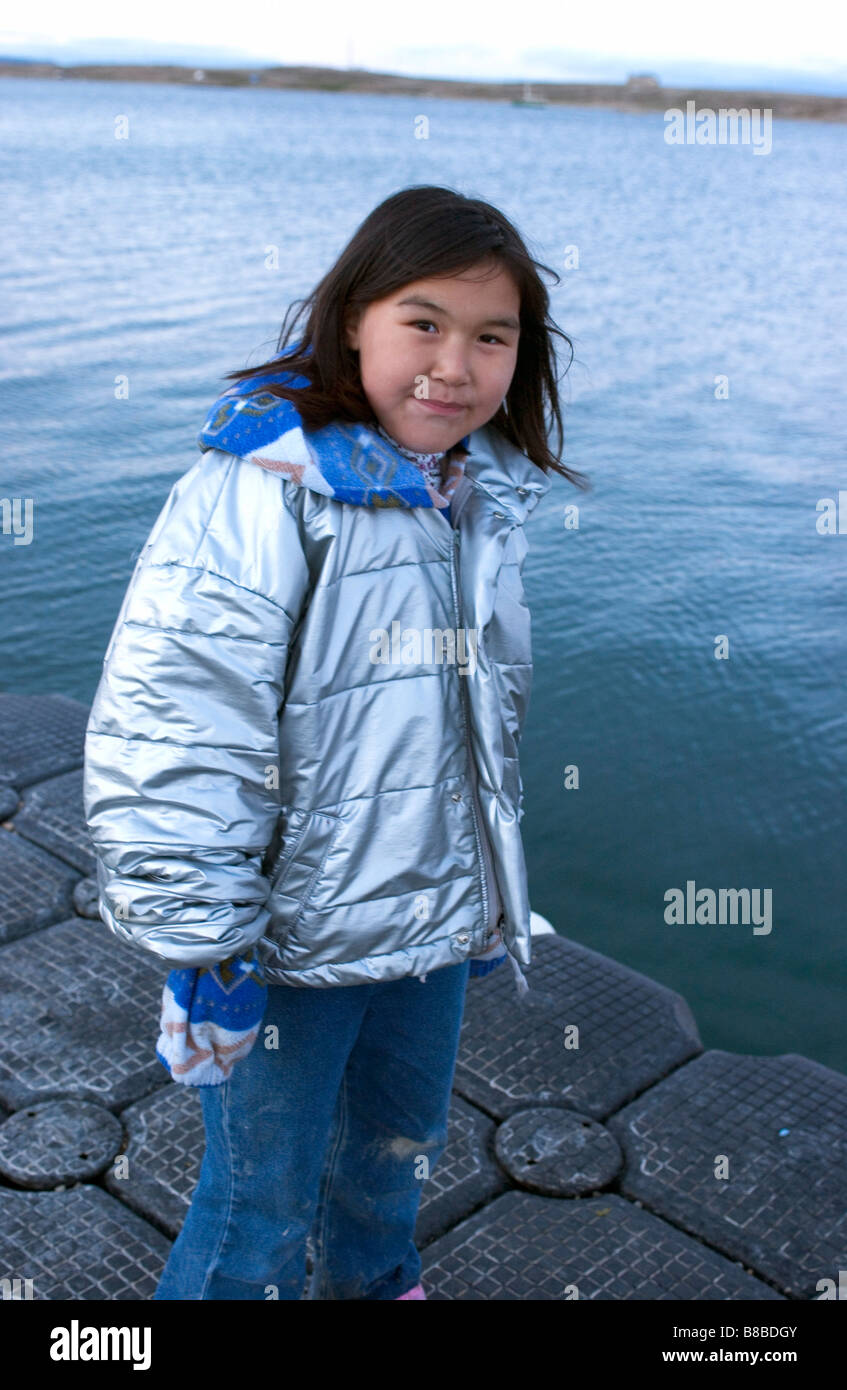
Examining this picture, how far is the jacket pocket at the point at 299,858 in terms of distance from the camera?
1.46m

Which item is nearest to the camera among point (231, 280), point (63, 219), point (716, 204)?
A: point (231, 280)

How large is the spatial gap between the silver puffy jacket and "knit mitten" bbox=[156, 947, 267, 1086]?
6 centimetres

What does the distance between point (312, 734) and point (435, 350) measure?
48cm

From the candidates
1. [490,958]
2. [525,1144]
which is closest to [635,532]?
[525,1144]

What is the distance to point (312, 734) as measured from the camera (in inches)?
56.2


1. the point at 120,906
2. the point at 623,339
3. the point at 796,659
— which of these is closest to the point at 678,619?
the point at 796,659

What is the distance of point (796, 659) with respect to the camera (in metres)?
5.36

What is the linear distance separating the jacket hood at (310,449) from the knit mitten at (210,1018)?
0.54 meters

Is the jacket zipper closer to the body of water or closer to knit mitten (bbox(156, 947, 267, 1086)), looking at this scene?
knit mitten (bbox(156, 947, 267, 1086))

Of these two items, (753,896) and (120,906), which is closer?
(120,906)

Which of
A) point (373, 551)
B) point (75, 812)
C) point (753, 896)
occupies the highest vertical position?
point (373, 551)

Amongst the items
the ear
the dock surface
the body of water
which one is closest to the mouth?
the ear

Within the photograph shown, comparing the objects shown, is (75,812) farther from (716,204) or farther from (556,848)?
(716,204)

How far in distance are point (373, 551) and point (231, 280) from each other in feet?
39.3
